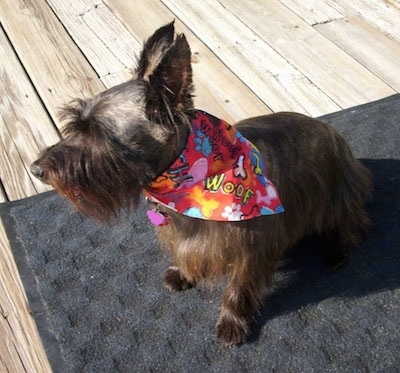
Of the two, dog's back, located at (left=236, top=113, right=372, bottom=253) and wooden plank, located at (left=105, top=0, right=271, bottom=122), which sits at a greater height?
dog's back, located at (left=236, top=113, right=372, bottom=253)

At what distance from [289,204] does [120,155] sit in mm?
738

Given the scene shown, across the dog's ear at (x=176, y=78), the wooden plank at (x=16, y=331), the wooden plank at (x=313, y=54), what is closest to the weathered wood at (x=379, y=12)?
the wooden plank at (x=313, y=54)

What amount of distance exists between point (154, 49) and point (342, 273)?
1.23m

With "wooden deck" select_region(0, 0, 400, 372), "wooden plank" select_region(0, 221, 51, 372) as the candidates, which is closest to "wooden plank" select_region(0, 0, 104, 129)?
"wooden deck" select_region(0, 0, 400, 372)

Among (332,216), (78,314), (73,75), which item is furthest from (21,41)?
(332,216)

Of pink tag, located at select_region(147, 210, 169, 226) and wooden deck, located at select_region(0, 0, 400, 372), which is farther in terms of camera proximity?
wooden deck, located at select_region(0, 0, 400, 372)

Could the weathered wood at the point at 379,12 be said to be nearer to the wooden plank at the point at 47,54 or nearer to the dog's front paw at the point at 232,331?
the wooden plank at the point at 47,54

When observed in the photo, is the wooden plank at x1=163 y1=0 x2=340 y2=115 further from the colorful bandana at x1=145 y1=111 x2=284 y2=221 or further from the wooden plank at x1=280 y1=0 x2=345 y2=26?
the colorful bandana at x1=145 y1=111 x2=284 y2=221

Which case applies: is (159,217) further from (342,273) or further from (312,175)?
(342,273)

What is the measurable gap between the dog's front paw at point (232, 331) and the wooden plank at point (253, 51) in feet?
4.63

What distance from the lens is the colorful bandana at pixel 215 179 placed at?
202cm

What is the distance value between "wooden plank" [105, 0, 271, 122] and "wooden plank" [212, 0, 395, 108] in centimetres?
27

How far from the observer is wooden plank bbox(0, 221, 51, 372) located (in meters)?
2.41

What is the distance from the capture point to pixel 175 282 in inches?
103
